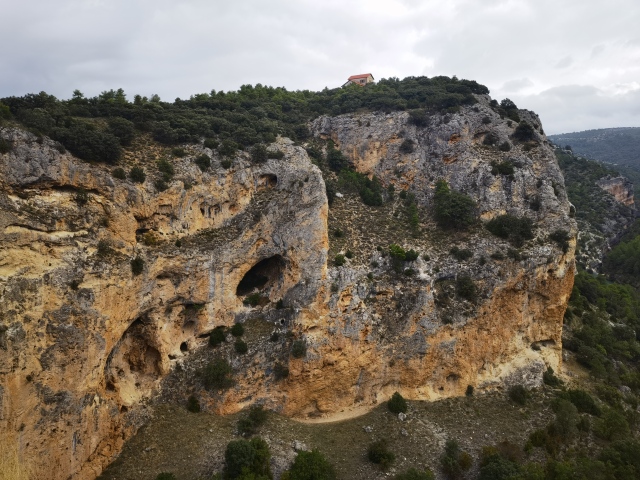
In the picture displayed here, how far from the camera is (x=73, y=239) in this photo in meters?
22.9

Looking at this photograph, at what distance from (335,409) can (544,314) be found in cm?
2115

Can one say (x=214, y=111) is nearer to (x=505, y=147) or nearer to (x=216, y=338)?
(x=216, y=338)

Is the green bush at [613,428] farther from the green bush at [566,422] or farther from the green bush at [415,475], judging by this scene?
the green bush at [415,475]

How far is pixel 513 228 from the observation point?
117ft

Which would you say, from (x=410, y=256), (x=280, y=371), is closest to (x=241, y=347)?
(x=280, y=371)

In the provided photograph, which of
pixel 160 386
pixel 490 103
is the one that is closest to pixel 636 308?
pixel 490 103

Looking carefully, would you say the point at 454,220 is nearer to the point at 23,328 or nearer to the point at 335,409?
the point at 335,409

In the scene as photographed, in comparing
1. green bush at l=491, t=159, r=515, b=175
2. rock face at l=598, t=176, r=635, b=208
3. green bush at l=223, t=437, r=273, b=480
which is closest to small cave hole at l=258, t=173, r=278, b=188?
green bush at l=223, t=437, r=273, b=480

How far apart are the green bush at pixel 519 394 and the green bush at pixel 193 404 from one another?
25573 mm

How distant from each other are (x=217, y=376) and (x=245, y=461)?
21.8ft

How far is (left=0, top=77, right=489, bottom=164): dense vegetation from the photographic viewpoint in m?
25.9

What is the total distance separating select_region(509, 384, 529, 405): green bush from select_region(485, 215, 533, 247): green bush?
12.5 metres

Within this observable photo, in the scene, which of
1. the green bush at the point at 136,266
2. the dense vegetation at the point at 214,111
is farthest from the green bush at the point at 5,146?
the green bush at the point at 136,266

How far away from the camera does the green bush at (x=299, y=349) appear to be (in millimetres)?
29469
